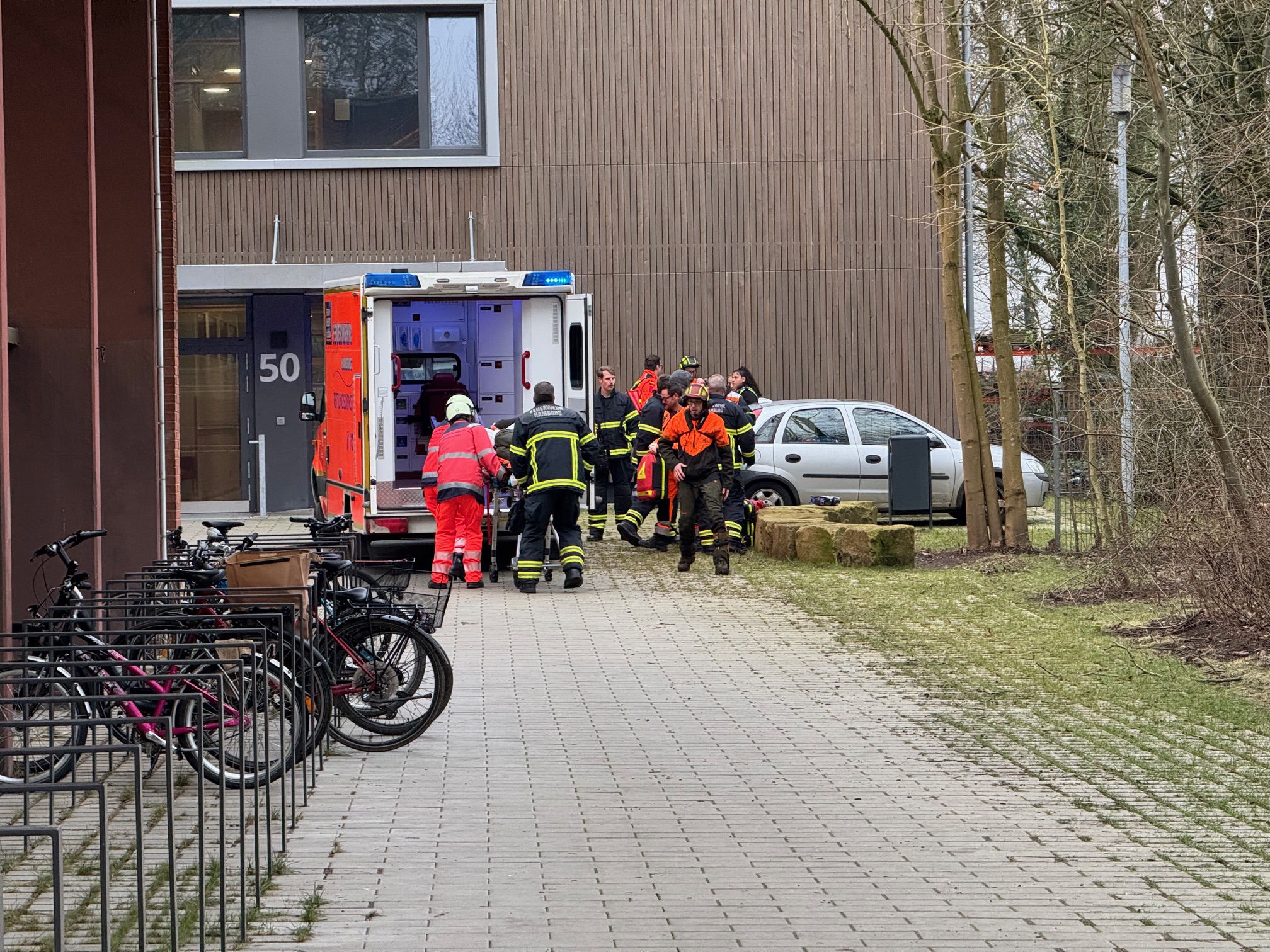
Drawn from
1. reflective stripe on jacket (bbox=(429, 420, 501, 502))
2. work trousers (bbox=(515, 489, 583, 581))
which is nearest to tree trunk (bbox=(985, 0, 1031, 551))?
work trousers (bbox=(515, 489, 583, 581))

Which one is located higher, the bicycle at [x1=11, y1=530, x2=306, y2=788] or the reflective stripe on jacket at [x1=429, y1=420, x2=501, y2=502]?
the reflective stripe on jacket at [x1=429, y1=420, x2=501, y2=502]

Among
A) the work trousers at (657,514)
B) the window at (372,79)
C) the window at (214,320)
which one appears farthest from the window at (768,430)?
the window at (214,320)

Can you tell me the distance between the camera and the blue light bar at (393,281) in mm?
16500

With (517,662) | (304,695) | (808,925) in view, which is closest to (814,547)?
(517,662)

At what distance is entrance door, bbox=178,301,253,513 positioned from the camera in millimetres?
25062

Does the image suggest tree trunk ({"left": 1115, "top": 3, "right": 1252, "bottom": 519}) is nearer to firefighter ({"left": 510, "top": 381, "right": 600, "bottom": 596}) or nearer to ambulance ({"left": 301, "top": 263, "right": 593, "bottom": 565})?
firefighter ({"left": 510, "top": 381, "right": 600, "bottom": 596})

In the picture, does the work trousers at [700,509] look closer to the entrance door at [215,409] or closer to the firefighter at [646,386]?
the firefighter at [646,386]

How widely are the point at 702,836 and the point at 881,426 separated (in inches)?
575

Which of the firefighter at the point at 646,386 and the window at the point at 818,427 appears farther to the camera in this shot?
the window at the point at 818,427

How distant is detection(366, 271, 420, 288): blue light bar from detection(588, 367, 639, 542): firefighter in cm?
404

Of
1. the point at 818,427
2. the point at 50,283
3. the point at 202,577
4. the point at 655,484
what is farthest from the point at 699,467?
the point at 202,577

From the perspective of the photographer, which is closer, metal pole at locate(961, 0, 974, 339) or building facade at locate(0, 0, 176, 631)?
building facade at locate(0, 0, 176, 631)

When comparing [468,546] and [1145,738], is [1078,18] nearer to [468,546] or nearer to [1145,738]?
[468,546]

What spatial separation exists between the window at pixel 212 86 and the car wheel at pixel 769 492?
9.92m
